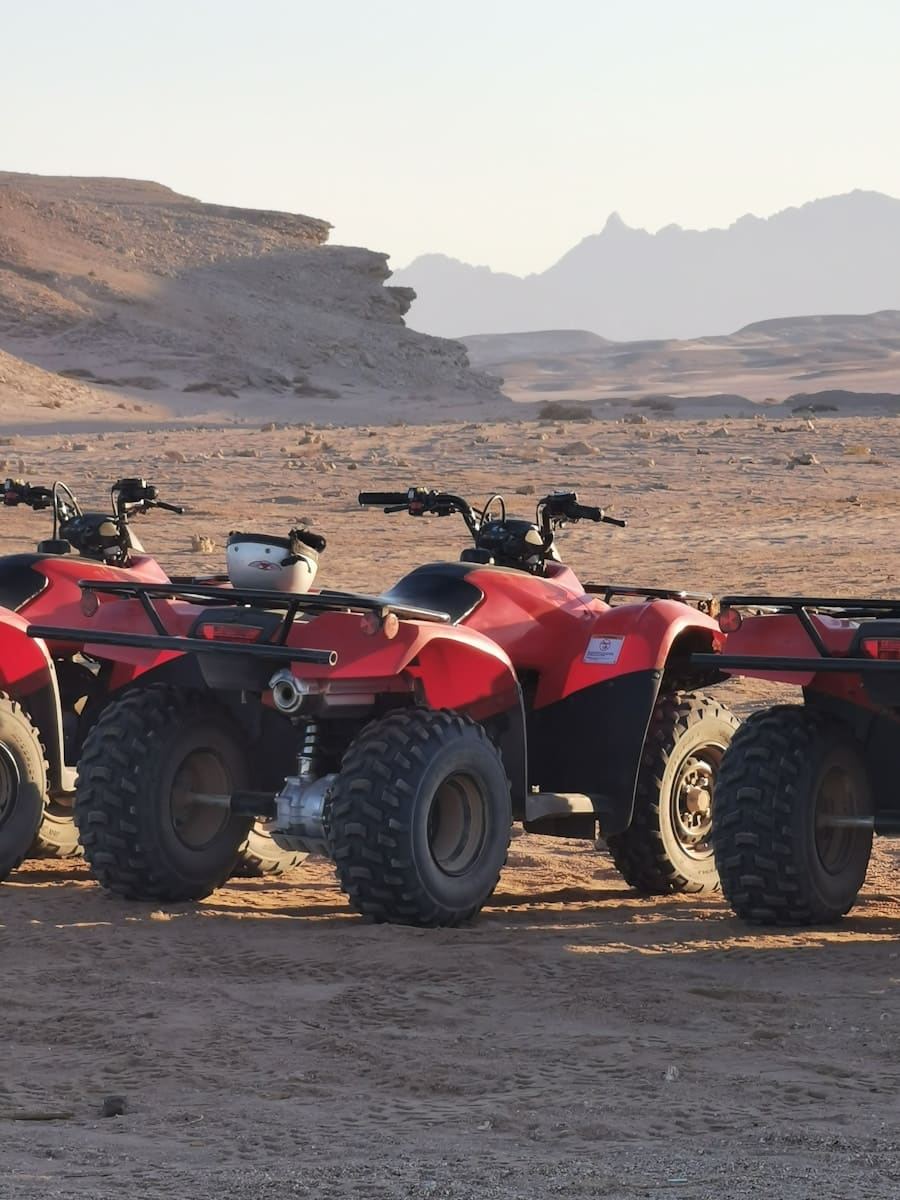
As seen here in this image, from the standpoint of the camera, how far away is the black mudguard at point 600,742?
8.84m

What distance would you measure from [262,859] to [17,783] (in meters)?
1.20

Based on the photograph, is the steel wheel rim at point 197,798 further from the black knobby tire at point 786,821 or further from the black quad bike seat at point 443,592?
the black knobby tire at point 786,821

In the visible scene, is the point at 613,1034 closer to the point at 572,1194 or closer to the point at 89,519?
the point at 572,1194

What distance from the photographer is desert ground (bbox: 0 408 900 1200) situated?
16.4 ft

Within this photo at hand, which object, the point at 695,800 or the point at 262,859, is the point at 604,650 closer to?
the point at 695,800

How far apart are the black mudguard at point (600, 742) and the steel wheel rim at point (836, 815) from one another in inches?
32.9

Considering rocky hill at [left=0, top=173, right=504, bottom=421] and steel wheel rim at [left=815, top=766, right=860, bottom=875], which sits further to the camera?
rocky hill at [left=0, top=173, right=504, bottom=421]

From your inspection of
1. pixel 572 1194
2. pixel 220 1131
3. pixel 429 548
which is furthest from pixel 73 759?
pixel 429 548

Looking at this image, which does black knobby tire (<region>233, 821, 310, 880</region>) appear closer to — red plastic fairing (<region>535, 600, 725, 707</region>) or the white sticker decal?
red plastic fairing (<region>535, 600, 725, 707</region>)

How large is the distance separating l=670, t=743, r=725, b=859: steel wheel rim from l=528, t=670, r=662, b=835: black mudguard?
27 cm

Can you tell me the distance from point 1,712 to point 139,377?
206ft

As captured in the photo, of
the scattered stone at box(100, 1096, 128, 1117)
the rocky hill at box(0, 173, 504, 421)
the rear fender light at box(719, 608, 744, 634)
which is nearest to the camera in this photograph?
the scattered stone at box(100, 1096, 128, 1117)

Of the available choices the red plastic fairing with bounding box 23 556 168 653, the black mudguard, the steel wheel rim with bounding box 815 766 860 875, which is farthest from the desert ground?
the red plastic fairing with bounding box 23 556 168 653

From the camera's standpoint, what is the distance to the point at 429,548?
23.2 m
